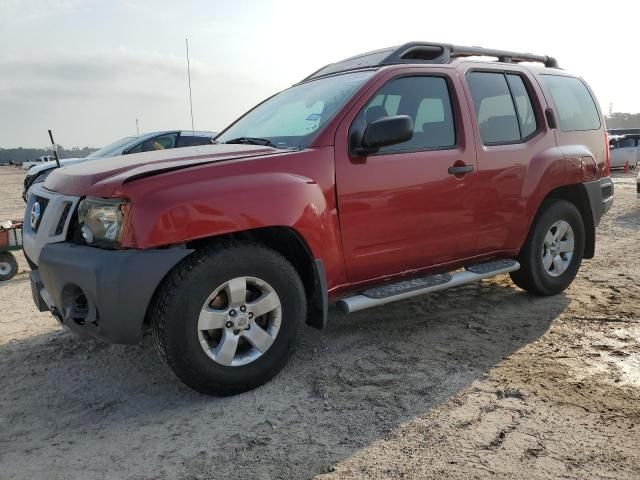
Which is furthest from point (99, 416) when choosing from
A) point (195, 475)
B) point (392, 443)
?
point (392, 443)

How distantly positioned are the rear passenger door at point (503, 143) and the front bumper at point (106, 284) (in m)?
2.34

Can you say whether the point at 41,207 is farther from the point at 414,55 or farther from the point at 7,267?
the point at 7,267

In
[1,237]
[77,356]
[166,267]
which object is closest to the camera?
[166,267]

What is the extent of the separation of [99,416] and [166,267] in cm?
92

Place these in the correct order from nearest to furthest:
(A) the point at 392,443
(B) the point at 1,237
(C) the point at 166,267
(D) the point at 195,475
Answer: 1. (D) the point at 195,475
2. (A) the point at 392,443
3. (C) the point at 166,267
4. (B) the point at 1,237

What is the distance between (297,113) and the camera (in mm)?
3889

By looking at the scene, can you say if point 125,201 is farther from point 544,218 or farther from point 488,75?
point 544,218

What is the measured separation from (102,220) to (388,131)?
1.69 metres

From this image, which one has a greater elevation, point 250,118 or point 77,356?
point 250,118

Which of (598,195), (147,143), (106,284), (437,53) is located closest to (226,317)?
(106,284)

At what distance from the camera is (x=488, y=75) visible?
4.35 m

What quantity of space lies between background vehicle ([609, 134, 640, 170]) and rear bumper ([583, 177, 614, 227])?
18.2 meters

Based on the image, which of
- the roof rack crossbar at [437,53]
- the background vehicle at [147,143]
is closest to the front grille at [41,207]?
the roof rack crossbar at [437,53]

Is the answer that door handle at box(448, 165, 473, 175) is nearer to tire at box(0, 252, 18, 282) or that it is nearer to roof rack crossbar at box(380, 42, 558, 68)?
roof rack crossbar at box(380, 42, 558, 68)
